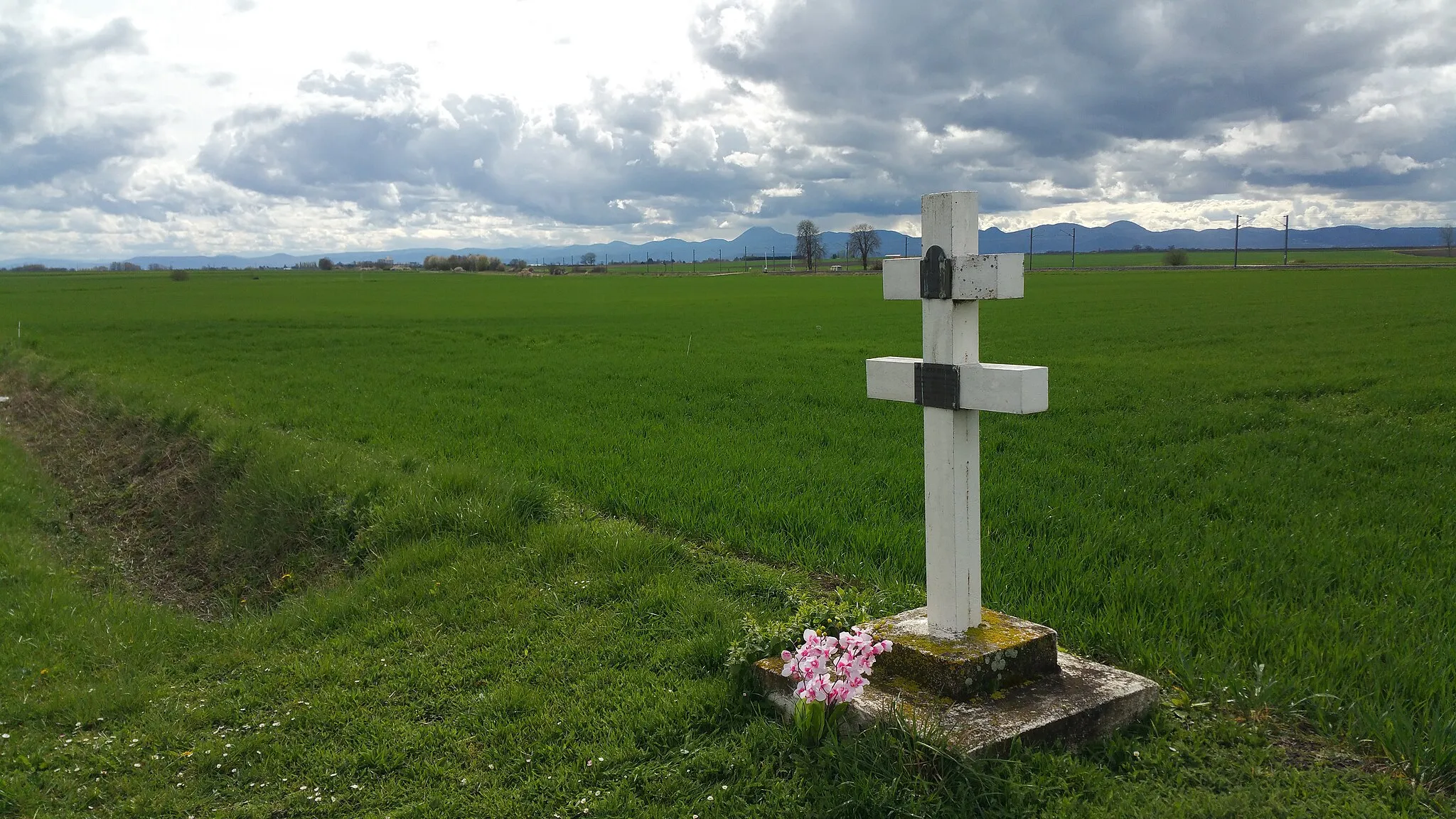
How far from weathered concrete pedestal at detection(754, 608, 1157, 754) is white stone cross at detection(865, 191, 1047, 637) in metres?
0.19

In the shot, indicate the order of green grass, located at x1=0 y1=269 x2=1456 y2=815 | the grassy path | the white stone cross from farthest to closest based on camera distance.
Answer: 1. green grass, located at x1=0 y1=269 x2=1456 y2=815
2. the white stone cross
3. the grassy path

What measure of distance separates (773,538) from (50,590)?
17.6 feet

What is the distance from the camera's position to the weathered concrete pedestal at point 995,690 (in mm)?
3830

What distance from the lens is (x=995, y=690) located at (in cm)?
411

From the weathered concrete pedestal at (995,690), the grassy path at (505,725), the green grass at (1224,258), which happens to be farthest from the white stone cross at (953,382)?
the green grass at (1224,258)

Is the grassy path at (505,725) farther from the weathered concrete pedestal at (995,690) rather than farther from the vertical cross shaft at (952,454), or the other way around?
the vertical cross shaft at (952,454)

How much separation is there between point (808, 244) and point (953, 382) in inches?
5096

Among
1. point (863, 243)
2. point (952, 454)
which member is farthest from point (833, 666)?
point (863, 243)

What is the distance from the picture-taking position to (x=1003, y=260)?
388cm

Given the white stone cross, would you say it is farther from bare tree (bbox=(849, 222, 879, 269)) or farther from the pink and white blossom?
bare tree (bbox=(849, 222, 879, 269))

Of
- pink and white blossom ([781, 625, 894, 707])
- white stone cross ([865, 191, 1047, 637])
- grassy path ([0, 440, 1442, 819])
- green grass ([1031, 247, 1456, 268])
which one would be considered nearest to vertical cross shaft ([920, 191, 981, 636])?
white stone cross ([865, 191, 1047, 637])

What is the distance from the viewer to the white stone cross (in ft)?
13.0

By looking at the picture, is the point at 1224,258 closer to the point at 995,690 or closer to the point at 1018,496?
the point at 1018,496

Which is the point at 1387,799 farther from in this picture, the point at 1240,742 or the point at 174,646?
→ the point at 174,646
